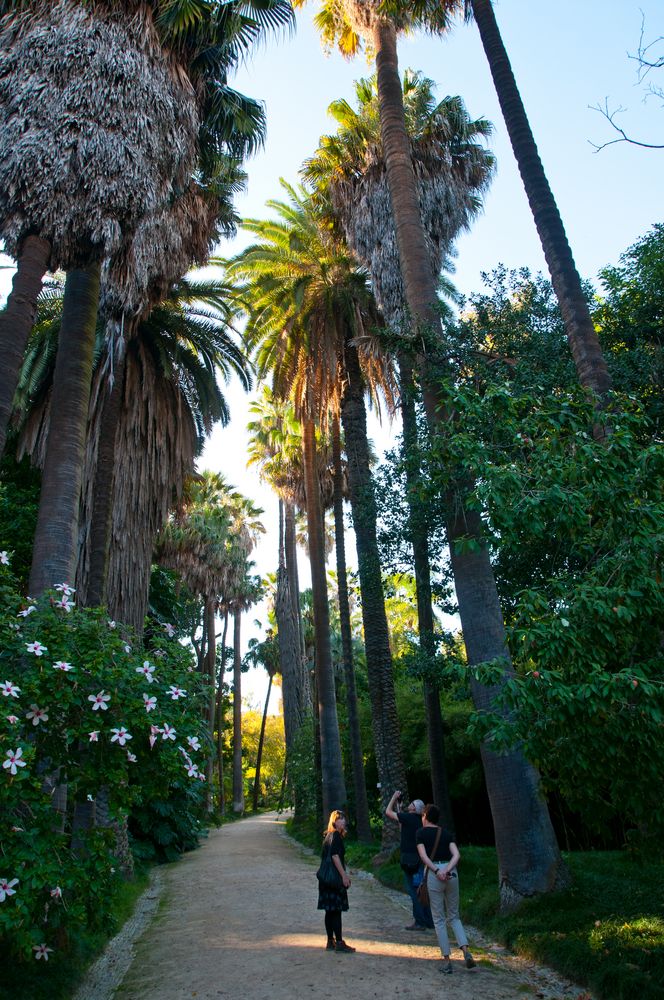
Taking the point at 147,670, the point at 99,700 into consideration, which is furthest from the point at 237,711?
the point at 99,700

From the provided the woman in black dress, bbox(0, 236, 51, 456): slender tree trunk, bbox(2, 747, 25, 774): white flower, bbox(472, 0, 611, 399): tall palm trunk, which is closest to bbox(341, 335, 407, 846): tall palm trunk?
bbox(472, 0, 611, 399): tall palm trunk

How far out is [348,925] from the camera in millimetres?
9180

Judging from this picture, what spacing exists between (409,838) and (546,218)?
868 centimetres

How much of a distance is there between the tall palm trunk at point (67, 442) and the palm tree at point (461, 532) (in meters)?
5.08

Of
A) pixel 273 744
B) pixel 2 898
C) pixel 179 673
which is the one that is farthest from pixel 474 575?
pixel 273 744

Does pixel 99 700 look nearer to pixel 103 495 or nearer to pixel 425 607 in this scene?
pixel 103 495

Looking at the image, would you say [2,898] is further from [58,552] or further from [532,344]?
→ [532,344]

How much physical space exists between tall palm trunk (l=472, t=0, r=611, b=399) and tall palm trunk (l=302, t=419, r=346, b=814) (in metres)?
12.2

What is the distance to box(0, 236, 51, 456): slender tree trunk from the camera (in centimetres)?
859

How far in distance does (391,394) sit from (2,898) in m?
17.2

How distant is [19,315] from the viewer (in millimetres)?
8930

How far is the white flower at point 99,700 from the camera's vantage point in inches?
223

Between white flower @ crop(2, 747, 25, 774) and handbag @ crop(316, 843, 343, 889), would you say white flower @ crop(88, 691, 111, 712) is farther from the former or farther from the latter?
handbag @ crop(316, 843, 343, 889)

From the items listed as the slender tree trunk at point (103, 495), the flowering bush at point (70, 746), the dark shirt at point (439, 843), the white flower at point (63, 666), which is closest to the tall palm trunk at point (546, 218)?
the dark shirt at point (439, 843)
